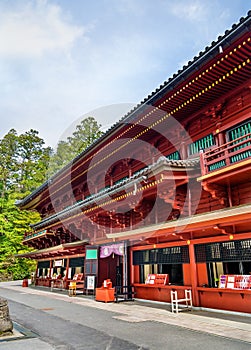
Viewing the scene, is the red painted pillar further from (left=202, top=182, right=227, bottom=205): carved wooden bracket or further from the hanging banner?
the hanging banner

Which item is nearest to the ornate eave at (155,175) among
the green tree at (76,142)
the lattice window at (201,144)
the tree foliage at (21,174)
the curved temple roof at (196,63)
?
the lattice window at (201,144)

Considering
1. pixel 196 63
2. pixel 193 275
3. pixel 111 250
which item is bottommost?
pixel 193 275

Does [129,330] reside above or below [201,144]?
below

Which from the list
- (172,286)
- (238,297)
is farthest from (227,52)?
(172,286)

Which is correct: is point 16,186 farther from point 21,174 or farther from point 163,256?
point 163,256

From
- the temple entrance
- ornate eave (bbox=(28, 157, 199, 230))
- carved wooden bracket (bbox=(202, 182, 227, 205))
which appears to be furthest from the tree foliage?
carved wooden bracket (bbox=(202, 182, 227, 205))

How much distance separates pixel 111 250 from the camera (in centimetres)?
1520

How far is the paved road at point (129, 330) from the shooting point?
6199mm

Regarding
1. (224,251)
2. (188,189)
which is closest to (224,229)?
(224,251)

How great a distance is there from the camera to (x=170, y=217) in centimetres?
1257

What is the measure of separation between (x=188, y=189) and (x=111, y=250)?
607 cm

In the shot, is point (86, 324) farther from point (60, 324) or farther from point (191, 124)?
point (191, 124)

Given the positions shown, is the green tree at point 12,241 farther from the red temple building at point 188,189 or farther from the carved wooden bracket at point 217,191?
the carved wooden bracket at point 217,191

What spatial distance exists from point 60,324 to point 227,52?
32.2 feet
